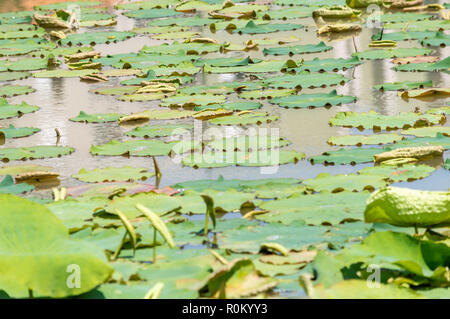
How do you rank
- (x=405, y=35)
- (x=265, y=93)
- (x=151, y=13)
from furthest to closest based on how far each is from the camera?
(x=151, y=13)
(x=405, y=35)
(x=265, y=93)

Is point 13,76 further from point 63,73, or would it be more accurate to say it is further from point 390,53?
point 390,53

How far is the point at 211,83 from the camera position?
605 centimetres

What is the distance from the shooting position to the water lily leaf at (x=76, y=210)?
3221 millimetres

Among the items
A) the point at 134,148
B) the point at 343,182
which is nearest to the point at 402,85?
the point at 134,148

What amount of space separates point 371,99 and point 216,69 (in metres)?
1.46

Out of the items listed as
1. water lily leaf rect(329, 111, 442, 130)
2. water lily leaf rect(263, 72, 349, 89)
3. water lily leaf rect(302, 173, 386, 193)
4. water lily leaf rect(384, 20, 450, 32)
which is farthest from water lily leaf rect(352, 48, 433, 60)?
water lily leaf rect(302, 173, 386, 193)

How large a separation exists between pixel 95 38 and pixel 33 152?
390cm

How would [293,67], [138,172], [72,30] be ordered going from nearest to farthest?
[138,172] < [293,67] < [72,30]

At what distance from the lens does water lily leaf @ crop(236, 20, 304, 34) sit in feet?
26.8

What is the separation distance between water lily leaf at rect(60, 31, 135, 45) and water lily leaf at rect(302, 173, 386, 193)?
4691mm

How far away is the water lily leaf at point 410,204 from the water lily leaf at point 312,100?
2.40 meters

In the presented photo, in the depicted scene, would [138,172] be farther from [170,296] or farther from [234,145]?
[170,296]

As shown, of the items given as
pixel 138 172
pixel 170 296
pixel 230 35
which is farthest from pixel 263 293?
pixel 230 35

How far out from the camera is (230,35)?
8188mm
